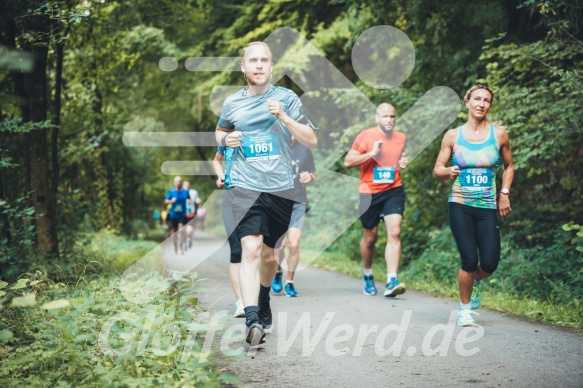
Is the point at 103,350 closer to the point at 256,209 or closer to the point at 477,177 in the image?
the point at 256,209

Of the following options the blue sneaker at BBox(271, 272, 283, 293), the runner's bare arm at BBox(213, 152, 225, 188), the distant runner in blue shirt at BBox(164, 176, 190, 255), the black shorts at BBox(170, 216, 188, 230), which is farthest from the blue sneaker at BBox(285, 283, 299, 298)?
the black shorts at BBox(170, 216, 188, 230)

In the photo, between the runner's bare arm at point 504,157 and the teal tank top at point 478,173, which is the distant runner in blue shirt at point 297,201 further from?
the runner's bare arm at point 504,157

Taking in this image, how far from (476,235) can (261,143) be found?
232 cm

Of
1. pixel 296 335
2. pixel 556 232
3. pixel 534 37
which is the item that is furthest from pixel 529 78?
pixel 296 335

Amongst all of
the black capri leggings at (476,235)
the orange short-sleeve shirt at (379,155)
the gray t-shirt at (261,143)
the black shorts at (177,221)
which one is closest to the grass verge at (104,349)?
the gray t-shirt at (261,143)

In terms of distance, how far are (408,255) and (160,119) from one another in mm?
21370

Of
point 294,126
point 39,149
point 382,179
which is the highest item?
point 294,126

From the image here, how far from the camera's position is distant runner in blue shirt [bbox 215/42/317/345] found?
5668 mm

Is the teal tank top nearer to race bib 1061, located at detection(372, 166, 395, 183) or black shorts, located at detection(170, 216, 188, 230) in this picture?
race bib 1061, located at detection(372, 166, 395, 183)

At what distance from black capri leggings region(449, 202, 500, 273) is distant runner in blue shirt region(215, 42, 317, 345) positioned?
1735 mm

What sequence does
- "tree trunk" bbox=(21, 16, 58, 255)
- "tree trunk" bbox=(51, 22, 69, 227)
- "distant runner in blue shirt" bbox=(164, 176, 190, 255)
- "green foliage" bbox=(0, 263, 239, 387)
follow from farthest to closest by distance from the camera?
"distant runner in blue shirt" bbox=(164, 176, 190, 255), "tree trunk" bbox=(51, 22, 69, 227), "tree trunk" bbox=(21, 16, 58, 255), "green foliage" bbox=(0, 263, 239, 387)

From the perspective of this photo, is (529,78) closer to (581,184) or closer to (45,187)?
(581,184)

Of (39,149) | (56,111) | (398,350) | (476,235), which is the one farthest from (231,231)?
(56,111)

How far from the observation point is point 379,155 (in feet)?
29.9
